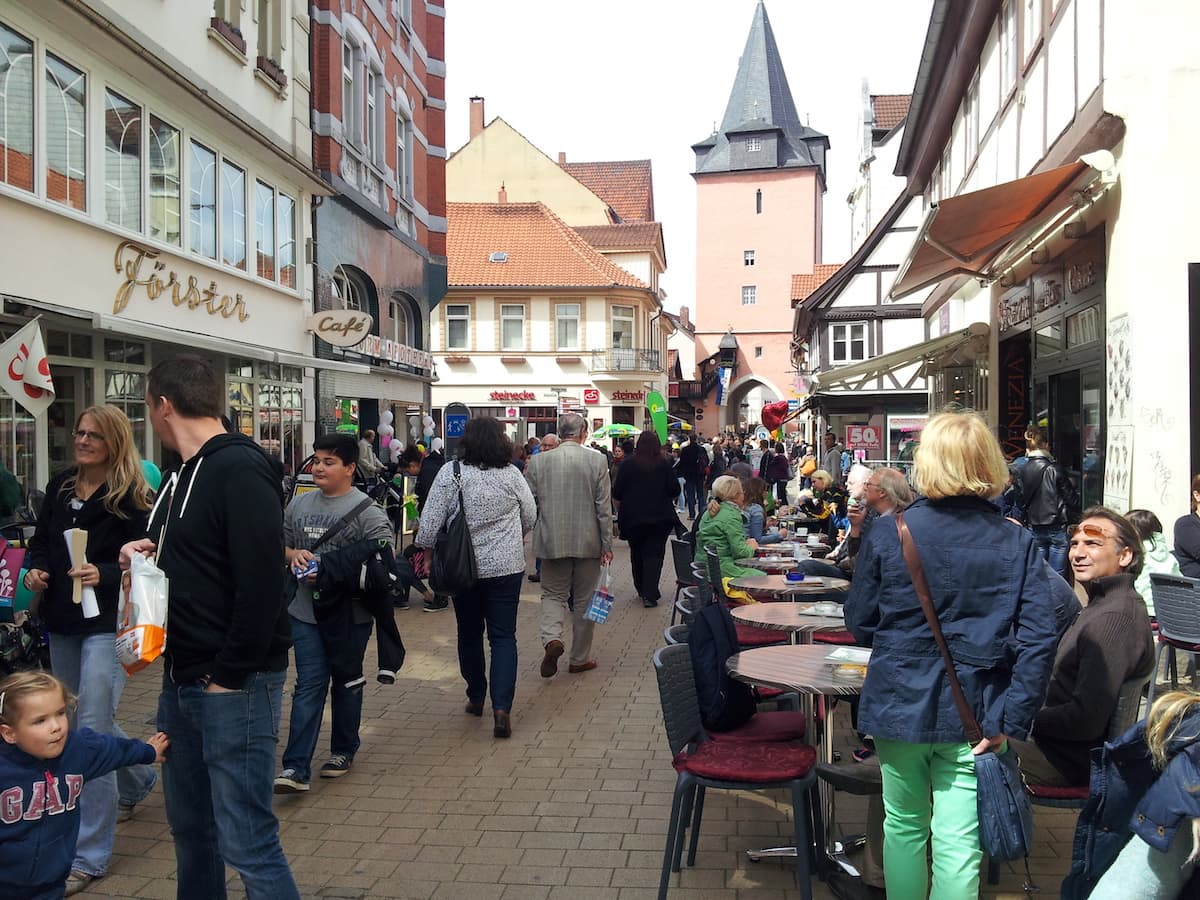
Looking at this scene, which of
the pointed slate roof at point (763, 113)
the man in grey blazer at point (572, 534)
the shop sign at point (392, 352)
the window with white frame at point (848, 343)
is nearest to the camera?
the man in grey blazer at point (572, 534)

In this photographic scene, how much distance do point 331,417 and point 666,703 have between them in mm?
14573

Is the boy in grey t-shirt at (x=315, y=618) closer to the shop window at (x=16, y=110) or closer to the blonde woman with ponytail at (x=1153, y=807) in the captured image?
the blonde woman with ponytail at (x=1153, y=807)

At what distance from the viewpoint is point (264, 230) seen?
1523 cm

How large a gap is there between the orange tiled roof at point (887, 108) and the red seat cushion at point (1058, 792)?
38.1 m

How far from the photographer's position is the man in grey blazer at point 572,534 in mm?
7953

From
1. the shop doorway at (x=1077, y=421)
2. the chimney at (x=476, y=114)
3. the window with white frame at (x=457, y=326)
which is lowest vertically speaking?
the shop doorway at (x=1077, y=421)

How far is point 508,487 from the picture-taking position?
6.59 metres

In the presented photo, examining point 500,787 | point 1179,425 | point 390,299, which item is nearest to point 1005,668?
point 500,787

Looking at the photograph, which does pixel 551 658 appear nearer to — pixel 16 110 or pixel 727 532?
pixel 727 532

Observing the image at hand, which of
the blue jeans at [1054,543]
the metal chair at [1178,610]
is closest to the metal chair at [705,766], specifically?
the metal chair at [1178,610]

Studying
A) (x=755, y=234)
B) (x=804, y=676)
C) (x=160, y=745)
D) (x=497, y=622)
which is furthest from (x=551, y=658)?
(x=755, y=234)

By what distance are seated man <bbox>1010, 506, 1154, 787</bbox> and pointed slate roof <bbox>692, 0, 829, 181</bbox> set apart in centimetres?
6068

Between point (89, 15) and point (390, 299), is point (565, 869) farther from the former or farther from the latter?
point (390, 299)

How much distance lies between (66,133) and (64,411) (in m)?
2.68
